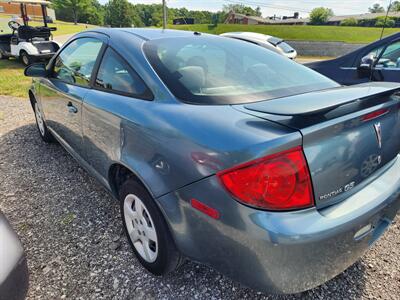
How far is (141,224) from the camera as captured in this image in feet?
6.73

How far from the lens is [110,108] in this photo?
2.12 metres

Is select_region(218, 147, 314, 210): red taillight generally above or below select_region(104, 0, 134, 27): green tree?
below

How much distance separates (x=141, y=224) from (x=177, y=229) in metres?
0.45

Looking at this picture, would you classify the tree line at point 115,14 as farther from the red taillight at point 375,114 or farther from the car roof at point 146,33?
the red taillight at point 375,114

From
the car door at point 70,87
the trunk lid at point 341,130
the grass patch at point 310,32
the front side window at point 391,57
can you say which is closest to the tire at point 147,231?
the trunk lid at point 341,130

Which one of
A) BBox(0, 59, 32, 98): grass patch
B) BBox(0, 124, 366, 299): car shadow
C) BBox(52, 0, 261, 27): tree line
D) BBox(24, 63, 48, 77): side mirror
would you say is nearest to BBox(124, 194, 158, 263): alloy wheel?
BBox(0, 124, 366, 299): car shadow

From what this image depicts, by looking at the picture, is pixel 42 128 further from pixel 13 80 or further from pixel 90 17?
pixel 90 17

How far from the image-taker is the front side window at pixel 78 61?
2.59 m

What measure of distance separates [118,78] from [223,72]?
0.74m

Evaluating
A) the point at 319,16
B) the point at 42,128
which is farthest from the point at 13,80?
the point at 319,16

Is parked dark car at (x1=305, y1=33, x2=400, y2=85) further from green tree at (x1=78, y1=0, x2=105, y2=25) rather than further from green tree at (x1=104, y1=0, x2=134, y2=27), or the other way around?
green tree at (x1=78, y1=0, x2=105, y2=25)

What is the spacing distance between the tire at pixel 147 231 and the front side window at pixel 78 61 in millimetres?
1081

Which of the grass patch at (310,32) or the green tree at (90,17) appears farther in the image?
the green tree at (90,17)

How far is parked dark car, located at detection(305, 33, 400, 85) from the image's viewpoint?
13.9ft
